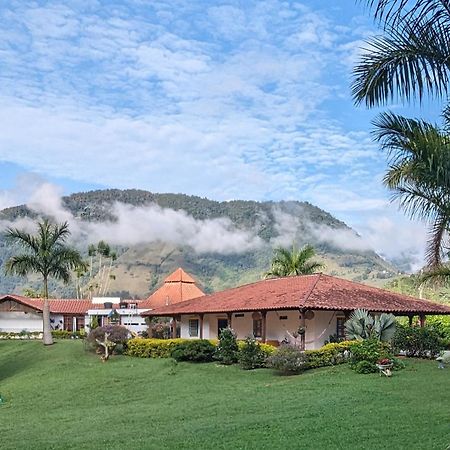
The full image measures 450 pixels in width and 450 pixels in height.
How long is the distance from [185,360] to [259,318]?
4791 mm

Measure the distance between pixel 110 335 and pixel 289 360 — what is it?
1320 cm

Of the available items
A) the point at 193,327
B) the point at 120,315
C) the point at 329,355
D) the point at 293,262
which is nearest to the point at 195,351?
the point at 329,355

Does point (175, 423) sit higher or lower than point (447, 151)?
lower

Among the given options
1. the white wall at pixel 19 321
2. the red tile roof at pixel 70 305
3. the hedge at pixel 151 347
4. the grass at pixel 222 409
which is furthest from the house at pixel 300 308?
the red tile roof at pixel 70 305

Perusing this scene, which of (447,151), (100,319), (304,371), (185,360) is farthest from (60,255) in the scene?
(447,151)

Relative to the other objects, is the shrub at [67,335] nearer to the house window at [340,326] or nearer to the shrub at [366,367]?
the house window at [340,326]

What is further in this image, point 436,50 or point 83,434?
point 83,434

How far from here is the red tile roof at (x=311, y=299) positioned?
2645cm

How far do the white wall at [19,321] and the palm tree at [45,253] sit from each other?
874 inches

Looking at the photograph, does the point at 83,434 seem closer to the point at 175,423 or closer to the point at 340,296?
the point at 175,423

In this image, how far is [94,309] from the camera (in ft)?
196

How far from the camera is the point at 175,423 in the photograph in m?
13.8

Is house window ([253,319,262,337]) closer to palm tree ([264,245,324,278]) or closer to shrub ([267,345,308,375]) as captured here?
shrub ([267,345,308,375])

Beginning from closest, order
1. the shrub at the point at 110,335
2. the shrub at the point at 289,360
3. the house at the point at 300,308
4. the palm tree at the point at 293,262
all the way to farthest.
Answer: the shrub at the point at 289,360 < the house at the point at 300,308 < the shrub at the point at 110,335 < the palm tree at the point at 293,262
